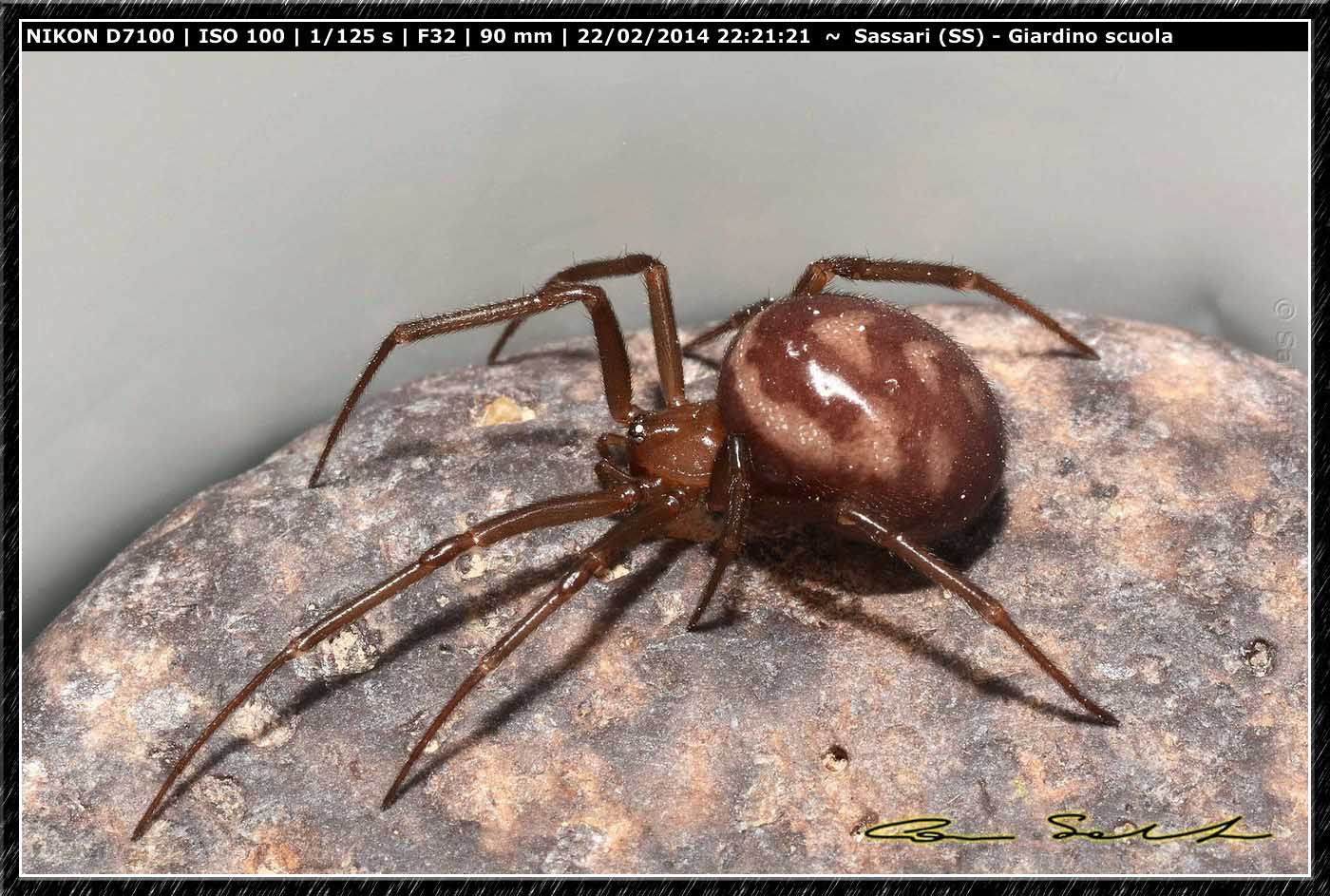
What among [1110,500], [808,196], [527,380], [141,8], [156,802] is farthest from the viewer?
[808,196]

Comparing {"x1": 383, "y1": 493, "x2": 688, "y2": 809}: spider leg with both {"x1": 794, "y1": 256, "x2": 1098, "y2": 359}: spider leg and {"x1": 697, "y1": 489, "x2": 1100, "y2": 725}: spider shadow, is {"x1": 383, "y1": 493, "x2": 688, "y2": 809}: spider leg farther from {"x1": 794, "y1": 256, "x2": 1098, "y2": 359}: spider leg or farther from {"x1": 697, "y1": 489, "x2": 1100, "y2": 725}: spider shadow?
{"x1": 794, "y1": 256, "x2": 1098, "y2": 359}: spider leg

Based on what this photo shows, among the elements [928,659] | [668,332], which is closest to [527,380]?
[668,332]

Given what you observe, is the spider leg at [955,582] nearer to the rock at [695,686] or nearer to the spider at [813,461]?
the spider at [813,461]

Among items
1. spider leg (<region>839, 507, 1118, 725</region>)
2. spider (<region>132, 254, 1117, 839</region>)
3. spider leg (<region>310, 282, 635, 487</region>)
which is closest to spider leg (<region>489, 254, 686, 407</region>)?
spider leg (<region>310, 282, 635, 487</region>)

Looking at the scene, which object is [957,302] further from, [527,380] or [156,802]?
[156,802]

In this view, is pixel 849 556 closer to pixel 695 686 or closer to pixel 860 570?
pixel 860 570
